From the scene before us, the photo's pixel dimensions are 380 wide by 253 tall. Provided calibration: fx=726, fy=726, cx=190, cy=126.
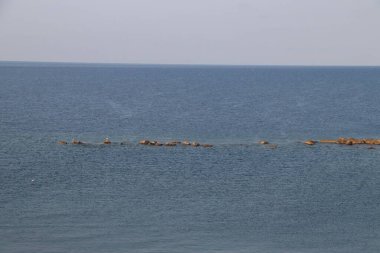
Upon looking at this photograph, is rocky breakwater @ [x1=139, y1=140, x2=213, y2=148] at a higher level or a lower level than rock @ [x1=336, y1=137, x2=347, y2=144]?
lower

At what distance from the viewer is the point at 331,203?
5538 cm

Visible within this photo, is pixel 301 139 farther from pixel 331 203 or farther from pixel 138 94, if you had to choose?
pixel 138 94

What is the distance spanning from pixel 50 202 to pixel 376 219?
77.8 feet

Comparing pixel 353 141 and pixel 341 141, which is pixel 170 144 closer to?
pixel 341 141

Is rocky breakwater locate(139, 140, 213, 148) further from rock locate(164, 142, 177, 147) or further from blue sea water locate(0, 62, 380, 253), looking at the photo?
blue sea water locate(0, 62, 380, 253)

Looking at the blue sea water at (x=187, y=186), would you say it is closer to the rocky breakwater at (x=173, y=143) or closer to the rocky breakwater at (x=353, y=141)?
the rocky breakwater at (x=173, y=143)

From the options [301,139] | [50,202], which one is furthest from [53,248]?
[301,139]

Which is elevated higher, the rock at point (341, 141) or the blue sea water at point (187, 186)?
the rock at point (341, 141)

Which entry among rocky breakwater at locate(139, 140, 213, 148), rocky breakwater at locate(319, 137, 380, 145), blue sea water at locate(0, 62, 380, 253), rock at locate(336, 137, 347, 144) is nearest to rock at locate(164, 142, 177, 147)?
rocky breakwater at locate(139, 140, 213, 148)

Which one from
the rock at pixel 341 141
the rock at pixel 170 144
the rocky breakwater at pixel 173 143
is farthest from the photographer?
the rock at pixel 341 141

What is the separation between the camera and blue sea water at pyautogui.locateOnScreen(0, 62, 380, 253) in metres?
46.2

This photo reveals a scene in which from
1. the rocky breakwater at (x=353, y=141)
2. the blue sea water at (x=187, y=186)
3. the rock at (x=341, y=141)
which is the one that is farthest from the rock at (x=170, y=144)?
the rock at (x=341, y=141)

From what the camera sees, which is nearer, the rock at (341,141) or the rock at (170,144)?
the rock at (170,144)

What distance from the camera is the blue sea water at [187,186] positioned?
46.2 metres
